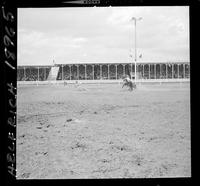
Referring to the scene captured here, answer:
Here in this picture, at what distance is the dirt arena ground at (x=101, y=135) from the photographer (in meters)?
1.90

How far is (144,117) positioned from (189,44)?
62cm

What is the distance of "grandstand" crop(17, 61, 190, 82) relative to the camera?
6.41 feet

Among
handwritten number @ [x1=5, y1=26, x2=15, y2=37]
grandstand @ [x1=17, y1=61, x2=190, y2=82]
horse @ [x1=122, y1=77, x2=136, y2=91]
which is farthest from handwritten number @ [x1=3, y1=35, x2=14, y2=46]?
horse @ [x1=122, y1=77, x2=136, y2=91]

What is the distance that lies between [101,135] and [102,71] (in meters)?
0.48

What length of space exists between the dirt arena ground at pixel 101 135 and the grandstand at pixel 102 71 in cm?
8

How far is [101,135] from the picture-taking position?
1979 millimetres

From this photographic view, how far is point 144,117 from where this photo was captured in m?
2.00

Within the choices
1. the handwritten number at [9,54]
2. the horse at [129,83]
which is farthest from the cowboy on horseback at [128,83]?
the handwritten number at [9,54]

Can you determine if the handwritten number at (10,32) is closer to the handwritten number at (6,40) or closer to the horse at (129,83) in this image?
the handwritten number at (6,40)

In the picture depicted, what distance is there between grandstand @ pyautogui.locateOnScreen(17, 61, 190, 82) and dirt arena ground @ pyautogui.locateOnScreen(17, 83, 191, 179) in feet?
0.27

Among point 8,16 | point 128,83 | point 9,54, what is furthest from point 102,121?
point 8,16
